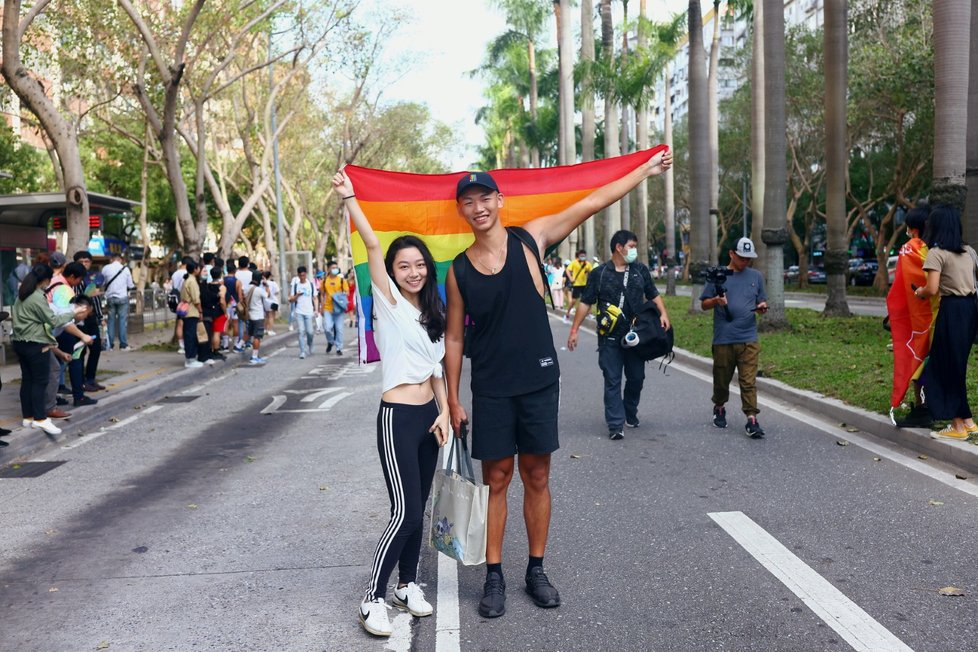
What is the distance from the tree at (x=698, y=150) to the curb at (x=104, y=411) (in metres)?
12.0

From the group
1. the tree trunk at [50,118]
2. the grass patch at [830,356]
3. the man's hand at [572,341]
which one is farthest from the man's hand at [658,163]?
the tree trunk at [50,118]

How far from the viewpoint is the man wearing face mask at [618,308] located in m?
8.70

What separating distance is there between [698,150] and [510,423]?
803 inches

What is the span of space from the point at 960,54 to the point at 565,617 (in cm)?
1118

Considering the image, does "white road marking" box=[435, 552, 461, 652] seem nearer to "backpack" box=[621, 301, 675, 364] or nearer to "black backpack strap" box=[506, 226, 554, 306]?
"black backpack strap" box=[506, 226, 554, 306]

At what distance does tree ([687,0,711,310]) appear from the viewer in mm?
23266

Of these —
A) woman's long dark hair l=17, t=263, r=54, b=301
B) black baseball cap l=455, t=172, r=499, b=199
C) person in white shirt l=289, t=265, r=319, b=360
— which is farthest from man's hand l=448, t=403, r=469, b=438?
person in white shirt l=289, t=265, r=319, b=360

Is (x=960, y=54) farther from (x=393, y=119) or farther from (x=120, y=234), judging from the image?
(x=120, y=234)

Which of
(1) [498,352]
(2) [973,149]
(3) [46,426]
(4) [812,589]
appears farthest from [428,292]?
(2) [973,149]

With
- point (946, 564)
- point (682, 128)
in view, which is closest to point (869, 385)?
point (946, 564)

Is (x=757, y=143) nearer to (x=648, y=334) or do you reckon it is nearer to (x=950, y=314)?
(x=648, y=334)

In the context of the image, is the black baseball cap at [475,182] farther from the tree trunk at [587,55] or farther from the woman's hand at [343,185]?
the tree trunk at [587,55]

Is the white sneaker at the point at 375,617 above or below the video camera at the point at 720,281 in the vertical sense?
below

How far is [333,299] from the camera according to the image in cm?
1883
